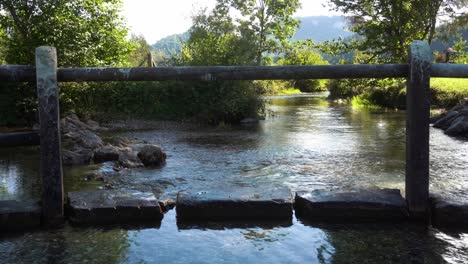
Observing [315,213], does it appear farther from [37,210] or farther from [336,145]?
[336,145]

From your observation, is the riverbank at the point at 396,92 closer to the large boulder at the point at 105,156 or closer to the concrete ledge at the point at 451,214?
the large boulder at the point at 105,156

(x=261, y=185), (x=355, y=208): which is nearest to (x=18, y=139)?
(x=261, y=185)

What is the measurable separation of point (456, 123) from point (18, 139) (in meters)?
13.4

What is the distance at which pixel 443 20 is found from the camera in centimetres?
3262

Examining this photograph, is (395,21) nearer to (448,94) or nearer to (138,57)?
(448,94)

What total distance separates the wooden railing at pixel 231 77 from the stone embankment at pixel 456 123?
10.2 meters

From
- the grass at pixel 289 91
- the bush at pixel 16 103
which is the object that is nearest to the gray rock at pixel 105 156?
the bush at pixel 16 103

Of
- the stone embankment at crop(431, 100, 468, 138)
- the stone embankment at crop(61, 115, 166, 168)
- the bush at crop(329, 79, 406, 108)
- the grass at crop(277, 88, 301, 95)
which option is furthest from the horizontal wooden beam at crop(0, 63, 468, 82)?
the grass at crop(277, 88, 301, 95)

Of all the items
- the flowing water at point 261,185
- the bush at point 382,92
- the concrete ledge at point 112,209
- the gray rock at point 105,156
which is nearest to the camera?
the flowing water at point 261,185

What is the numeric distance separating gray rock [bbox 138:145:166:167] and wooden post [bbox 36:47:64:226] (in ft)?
13.7

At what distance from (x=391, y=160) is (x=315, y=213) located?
16.2 feet

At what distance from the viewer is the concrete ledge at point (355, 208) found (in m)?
5.32

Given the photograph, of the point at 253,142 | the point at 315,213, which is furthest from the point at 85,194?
the point at 253,142

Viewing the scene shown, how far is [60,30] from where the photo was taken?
1780cm
